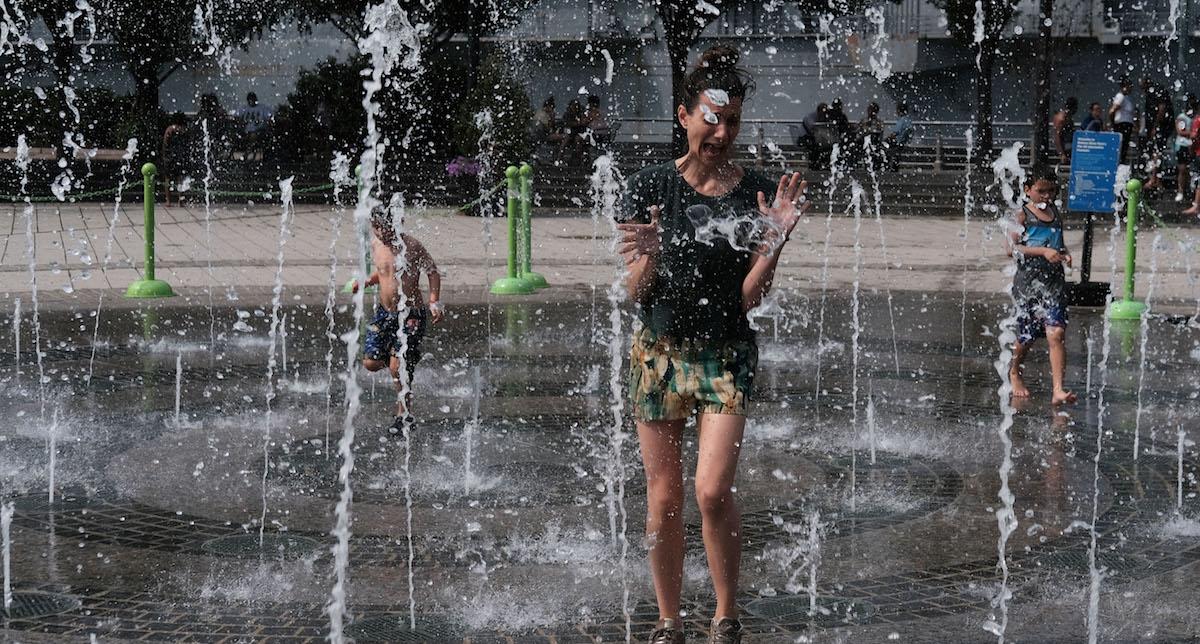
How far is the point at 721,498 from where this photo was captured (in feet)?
14.5

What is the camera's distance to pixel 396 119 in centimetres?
3381

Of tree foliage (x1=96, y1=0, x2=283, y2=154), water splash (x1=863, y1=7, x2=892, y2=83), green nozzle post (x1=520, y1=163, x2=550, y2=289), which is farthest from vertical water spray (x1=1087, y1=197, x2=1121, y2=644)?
water splash (x1=863, y1=7, x2=892, y2=83)

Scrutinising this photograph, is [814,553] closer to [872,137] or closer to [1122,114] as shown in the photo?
[1122,114]

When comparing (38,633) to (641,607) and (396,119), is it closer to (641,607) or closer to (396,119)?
(641,607)

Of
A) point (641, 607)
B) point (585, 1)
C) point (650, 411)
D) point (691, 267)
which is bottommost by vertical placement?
point (641, 607)

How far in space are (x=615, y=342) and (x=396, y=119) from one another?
22999mm

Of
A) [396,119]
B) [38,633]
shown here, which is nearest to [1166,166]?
[396,119]

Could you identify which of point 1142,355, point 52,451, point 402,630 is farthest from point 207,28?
point 402,630

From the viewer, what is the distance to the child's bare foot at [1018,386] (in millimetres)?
9391

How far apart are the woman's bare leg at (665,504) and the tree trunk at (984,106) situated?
29.5 meters

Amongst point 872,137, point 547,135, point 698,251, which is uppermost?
point 872,137

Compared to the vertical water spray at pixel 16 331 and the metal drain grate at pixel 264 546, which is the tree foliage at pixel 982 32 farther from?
the metal drain grate at pixel 264 546

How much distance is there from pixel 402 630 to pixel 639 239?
155cm

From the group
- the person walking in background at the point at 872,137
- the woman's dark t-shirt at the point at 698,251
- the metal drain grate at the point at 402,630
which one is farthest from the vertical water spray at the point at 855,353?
the person walking in background at the point at 872,137
